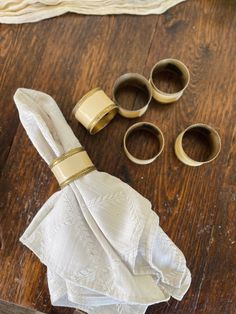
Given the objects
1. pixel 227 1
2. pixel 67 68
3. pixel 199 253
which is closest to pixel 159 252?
pixel 199 253

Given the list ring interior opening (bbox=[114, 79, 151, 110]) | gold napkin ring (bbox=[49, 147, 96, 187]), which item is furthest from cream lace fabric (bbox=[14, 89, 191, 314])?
ring interior opening (bbox=[114, 79, 151, 110])

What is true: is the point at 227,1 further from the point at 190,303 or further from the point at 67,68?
the point at 190,303

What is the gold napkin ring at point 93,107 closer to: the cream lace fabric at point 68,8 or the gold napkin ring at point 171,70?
the gold napkin ring at point 171,70

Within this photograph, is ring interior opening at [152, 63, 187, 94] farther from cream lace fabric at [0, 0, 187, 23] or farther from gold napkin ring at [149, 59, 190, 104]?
cream lace fabric at [0, 0, 187, 23]

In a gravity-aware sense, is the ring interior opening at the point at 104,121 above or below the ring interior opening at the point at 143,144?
above

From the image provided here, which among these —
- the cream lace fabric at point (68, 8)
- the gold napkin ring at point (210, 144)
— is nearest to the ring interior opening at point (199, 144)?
the gold napkin ring at point (210, 144)

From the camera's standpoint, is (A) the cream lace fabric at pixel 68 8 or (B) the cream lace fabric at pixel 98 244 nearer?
(B) the cream lace fabric at pixel 98 244

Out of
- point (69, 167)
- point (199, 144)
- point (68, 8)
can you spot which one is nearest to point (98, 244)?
point (69, 167)
